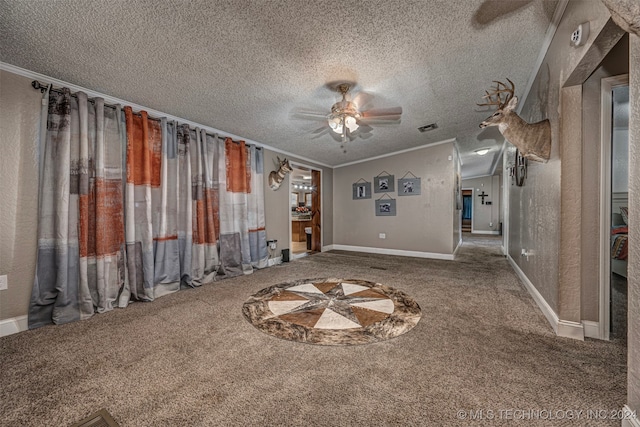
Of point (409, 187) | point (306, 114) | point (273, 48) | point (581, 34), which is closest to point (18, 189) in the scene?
point (273, 48)

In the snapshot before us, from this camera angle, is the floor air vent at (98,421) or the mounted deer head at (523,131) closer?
the floor air vent at (98,421)

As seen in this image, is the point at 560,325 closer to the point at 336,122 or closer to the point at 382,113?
the point at 336,122

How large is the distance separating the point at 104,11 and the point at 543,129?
3560mm

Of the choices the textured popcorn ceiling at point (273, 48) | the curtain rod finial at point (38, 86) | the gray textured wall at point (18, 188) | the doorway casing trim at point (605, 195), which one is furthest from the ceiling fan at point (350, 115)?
the gray textured wall at point (18, 188)

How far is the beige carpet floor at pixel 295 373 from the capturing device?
123 centimetres

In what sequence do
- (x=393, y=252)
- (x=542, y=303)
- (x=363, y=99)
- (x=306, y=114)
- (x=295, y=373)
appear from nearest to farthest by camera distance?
1. (x=295, y=373)
2. (x=542, y=303)
3. (x=363, y=99)
4. (x=306, y=114)
5. (x=393, y=252)

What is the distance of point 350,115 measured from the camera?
2.71 meters

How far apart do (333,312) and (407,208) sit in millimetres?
3945

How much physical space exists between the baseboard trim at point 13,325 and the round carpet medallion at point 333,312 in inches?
75.2

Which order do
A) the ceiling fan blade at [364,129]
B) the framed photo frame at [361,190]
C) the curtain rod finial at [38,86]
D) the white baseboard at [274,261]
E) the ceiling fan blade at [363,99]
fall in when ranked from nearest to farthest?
the curtain rod finial at [38,86]
the ceiling fan blade at [363,99]
the ceiling fan blade at [364,129]
the white baseboard at [274,261]
the framed photo frame at [361,190]

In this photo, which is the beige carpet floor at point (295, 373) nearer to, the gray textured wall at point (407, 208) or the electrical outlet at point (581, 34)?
the electrical outlet at point (581, 34)

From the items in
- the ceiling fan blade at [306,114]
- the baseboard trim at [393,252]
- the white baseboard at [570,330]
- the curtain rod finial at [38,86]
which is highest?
the ceiling fan blade at [306,114]

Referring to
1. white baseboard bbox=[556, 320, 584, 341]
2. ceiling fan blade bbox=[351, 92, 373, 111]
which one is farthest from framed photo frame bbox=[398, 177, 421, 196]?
white baseboard bbox=[556, 320, 584, 341]

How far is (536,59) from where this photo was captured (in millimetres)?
2350
